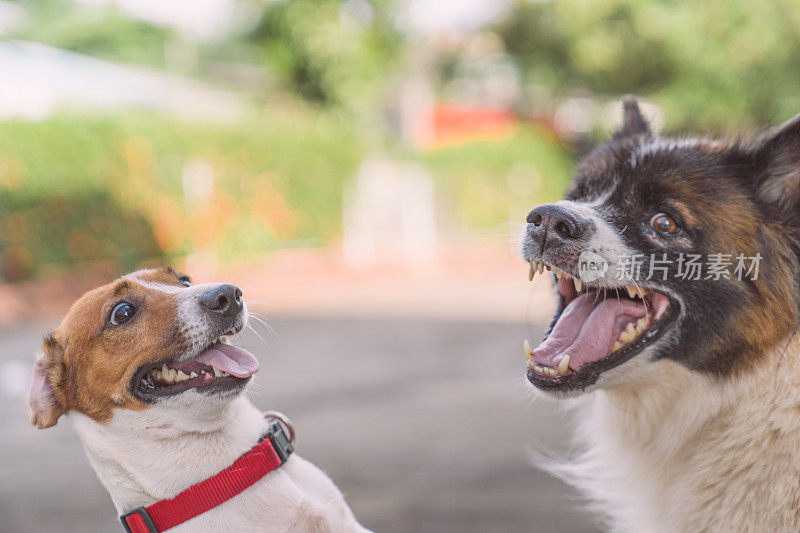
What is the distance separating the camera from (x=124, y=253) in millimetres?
11117

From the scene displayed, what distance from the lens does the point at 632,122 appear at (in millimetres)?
2910

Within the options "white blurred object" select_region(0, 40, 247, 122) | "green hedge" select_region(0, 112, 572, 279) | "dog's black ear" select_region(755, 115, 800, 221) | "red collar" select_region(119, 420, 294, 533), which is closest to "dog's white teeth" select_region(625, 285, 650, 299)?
"dog's black ear" select_region(755, 115, 800, 221)

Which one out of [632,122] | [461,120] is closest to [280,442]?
Result: [632,122]

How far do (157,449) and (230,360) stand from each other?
35 cm

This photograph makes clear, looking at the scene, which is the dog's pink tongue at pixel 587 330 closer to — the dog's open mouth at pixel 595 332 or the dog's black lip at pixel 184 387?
the dog's open mouth at pixel 595 332

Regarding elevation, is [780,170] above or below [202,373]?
above

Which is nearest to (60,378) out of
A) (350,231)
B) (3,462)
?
(3,462)

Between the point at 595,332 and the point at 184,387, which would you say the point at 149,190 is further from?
the point at 595,332

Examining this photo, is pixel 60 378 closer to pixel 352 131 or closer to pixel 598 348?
pixel 598 348

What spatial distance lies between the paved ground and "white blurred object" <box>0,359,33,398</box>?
0.07 feet

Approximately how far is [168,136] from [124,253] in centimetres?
210

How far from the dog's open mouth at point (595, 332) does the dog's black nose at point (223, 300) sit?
3.03 feet

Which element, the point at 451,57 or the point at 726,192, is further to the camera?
the point at 451,57

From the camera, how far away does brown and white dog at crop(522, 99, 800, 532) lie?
84.8 inches
